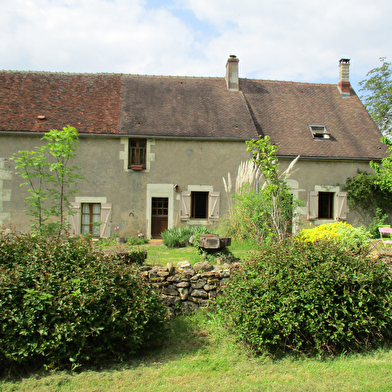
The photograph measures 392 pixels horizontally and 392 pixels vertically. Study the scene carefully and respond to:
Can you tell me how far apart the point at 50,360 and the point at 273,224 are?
515cm

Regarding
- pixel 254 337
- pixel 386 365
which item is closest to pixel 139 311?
pixel 254 337

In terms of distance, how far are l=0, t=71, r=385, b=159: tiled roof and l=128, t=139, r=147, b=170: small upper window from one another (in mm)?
394

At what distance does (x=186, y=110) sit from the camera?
1220 centimetres

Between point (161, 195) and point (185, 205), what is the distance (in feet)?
2.81

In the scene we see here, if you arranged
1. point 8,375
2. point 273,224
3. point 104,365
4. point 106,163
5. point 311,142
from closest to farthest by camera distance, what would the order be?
point 8,375 < point 104,365 < point 273,224 < point 106,163 < point 311,142

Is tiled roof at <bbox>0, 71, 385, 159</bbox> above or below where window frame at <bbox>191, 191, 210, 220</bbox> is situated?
above

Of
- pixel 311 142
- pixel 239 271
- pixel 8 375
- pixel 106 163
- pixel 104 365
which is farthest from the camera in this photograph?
pixel 311 142

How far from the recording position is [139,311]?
11.5 ft

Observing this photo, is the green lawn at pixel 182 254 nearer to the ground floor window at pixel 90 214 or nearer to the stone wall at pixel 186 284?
the stone wall at pixel 186 284

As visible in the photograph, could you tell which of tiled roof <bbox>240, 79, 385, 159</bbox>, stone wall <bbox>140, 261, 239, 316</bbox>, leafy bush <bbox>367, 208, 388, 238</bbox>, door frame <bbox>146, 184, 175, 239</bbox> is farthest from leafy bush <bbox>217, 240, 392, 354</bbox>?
leafy bush <bbox>367, 208, 388, 238</bbox>

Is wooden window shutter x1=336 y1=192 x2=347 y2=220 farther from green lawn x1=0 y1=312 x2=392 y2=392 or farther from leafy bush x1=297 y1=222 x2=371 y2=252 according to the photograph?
green lawn x1=0 y1=312 x2=392 y2=392

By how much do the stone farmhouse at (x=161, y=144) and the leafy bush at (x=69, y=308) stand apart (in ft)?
23.9

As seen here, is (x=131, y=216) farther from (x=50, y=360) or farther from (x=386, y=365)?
(x=386, y=365)

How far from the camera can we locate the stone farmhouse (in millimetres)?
10945
